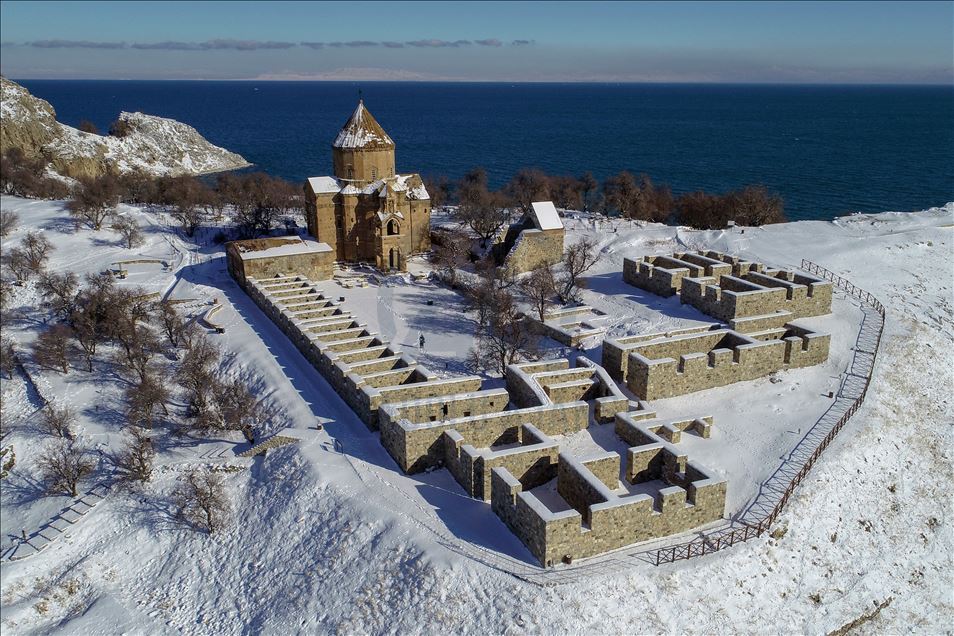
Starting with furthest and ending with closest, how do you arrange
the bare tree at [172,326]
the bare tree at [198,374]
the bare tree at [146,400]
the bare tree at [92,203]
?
the bare tree at [92,203], the bare tree at [172,326], the bare tree at [198,374], the bare tree at [146,400]

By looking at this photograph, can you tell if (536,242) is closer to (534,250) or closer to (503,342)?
(534,250)

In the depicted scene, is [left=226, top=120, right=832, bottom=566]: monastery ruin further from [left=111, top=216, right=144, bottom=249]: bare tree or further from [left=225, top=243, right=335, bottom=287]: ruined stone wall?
[left=111, top=216, right=144, bottom=249]: bare tree

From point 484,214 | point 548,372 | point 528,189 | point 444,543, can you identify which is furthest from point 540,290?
point 528,189

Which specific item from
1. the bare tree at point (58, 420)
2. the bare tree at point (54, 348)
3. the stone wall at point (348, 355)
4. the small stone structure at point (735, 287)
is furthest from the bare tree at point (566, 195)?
the bare tree at point (58, 420)

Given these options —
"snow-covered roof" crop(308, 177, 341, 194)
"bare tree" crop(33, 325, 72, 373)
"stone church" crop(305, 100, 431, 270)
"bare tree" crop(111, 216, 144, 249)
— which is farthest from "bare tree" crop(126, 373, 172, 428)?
"bare tree" crop(111, 216, 144, 249)

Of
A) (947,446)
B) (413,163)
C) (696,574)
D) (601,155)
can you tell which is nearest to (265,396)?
(696,574)

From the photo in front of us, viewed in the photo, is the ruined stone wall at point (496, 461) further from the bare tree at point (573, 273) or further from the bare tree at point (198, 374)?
the bare tree at point (573, 273)
